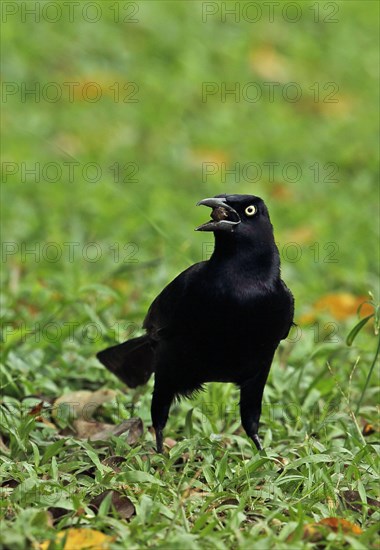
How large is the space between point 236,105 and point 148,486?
6634 mm

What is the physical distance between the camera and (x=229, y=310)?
3939 millimetres

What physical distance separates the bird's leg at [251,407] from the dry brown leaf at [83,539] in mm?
1268

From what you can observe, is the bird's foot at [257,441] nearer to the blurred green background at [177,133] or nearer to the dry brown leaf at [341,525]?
the dry brown leaf at [341,525]

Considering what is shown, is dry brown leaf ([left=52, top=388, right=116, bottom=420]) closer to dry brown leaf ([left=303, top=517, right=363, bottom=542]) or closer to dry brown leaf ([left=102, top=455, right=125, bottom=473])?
dry brown leaf ([left=102, top=455, right=125, bottom=473])

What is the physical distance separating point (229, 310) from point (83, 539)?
1121 millimetres

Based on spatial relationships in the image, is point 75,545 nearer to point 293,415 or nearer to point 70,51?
point 293,415

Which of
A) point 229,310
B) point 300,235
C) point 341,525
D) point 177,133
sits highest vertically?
point 177,133

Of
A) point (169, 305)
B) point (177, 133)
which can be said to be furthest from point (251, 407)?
point (177, 133)

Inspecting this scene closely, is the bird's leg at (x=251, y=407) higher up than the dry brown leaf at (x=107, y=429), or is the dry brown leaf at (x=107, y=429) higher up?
the bird's leg at (x=251, y=407)

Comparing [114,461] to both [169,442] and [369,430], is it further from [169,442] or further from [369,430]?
[369,430]

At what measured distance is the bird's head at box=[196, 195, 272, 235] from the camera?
156 inches

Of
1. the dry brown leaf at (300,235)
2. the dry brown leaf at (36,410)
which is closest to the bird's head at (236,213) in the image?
the dry brown leaf at (36,410)

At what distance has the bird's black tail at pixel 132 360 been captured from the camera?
468 cm

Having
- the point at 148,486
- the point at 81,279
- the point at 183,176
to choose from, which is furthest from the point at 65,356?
the point at 183,176
